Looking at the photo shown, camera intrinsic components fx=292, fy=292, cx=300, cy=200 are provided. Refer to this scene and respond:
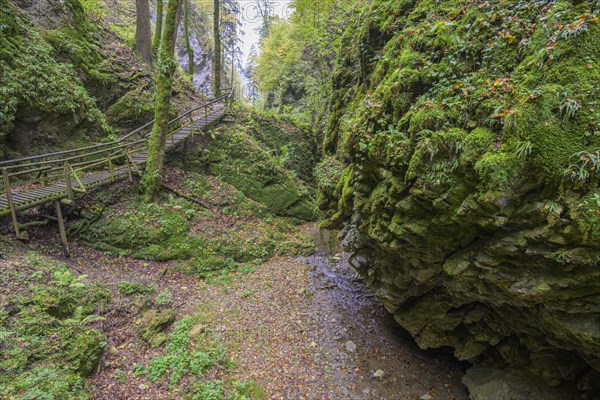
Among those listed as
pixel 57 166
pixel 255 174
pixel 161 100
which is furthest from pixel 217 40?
pixel 57 166

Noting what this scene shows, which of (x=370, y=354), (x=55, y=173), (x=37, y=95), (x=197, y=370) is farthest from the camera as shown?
(x=55, y=173)

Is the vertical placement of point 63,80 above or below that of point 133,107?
above

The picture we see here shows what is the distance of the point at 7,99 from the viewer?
8.66 m

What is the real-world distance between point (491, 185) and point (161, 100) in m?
10.8

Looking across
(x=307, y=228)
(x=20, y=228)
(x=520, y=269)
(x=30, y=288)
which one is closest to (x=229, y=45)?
(x=307, y=228)

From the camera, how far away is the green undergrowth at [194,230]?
31.0 feet

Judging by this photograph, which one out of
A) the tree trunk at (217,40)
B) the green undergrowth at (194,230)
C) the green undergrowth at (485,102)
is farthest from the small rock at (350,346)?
the tree trunk at (217,40)

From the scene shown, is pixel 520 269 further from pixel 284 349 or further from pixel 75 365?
pixel 75 365

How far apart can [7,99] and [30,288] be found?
6.38 meters

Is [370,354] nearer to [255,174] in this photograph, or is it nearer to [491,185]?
[491,185]

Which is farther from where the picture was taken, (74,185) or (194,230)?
(194,230)

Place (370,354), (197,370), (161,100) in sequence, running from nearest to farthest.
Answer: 1. (197,370)
2. (370,354)
3. (161,100)

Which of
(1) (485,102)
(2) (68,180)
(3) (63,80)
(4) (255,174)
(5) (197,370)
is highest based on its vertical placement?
(3) (63,80)

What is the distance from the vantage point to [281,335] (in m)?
7.28
